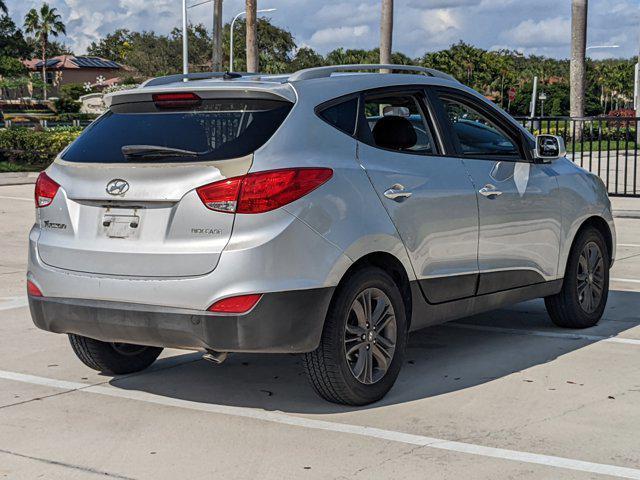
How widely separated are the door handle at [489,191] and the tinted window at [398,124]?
45cm

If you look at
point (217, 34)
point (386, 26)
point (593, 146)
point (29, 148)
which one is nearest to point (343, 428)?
point (593, 146)

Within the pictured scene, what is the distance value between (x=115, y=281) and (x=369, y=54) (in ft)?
373

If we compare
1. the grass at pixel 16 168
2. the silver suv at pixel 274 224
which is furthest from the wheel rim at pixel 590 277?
the grass at pixel 16 168

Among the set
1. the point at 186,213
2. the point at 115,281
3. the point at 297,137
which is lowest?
the point at 115,281

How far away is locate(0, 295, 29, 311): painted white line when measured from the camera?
913 cm

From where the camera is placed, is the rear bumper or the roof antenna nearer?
the rear bumper

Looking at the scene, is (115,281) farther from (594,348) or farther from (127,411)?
(594,348)

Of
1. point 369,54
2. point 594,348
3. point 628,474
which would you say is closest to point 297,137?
point 628,474

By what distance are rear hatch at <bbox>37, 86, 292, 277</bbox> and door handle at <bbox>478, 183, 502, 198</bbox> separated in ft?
5.33

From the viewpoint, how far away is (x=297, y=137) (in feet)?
18.4

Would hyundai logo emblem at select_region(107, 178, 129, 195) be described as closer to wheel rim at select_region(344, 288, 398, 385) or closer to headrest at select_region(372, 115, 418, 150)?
wheel rim at select_region(344, 288, 398, 385)

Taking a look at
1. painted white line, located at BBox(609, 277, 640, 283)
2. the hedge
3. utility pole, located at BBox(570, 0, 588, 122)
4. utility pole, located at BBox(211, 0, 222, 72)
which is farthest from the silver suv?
utility pole, located at BBox(211, 0, 222, 72)

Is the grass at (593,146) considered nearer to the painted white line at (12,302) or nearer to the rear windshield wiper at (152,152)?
the painted white line at (12,302)

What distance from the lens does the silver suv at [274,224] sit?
17.6 ft
